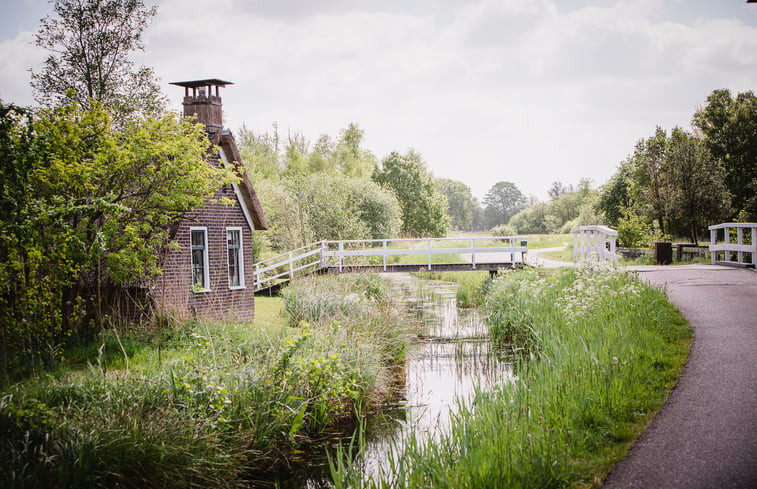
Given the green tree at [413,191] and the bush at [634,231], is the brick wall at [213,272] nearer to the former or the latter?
the bush at [634,231]

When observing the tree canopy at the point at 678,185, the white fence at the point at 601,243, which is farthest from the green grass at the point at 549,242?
the white fence at the point at 601,243

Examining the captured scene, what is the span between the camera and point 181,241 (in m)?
15.3

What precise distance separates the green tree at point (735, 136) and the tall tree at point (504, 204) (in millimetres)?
102875

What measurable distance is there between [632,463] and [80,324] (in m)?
10.8

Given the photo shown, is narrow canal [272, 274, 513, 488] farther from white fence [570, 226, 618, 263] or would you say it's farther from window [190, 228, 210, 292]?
window [190, 228, 210, 292]

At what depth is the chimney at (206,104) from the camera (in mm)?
16125

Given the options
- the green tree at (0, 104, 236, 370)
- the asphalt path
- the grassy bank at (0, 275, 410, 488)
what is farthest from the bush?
the grassy bank at (0, 275, 410, 488)

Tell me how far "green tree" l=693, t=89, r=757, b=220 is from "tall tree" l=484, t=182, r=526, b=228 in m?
103

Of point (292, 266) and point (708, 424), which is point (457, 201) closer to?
point (292, 266)

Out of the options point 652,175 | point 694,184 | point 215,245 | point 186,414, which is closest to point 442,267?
point 215,245

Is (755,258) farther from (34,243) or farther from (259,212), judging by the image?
(34,243)

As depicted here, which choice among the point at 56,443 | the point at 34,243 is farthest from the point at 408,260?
the point at 56,443

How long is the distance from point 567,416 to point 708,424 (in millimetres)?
1228

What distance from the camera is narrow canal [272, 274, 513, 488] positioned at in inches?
282
